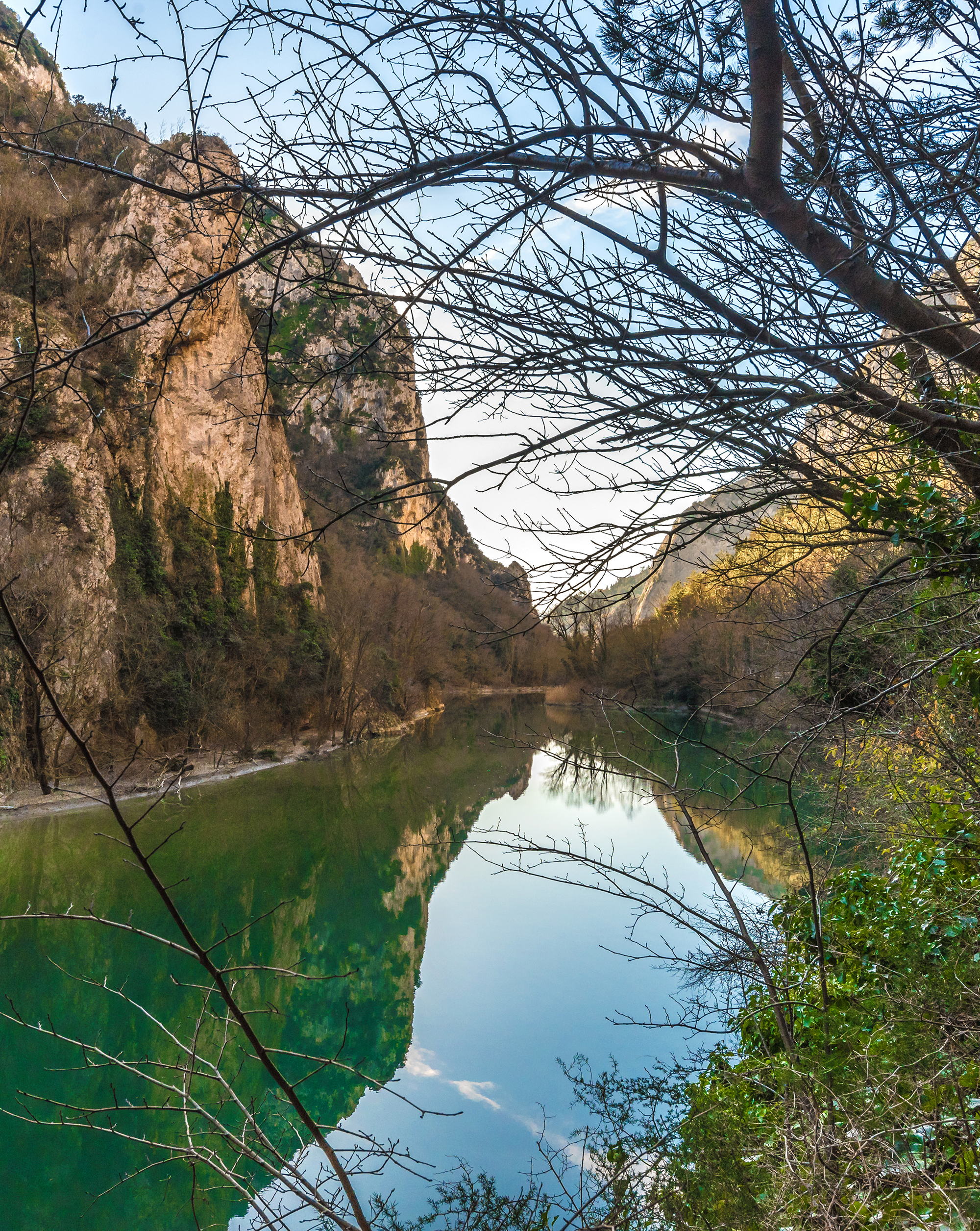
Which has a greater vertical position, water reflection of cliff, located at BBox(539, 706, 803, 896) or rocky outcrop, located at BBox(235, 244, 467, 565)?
rocky outcrop, located at BBox(235, 244, 467, 565)

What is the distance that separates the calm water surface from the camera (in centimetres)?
599

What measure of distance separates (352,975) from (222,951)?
8.77ft

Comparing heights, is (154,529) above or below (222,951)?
above

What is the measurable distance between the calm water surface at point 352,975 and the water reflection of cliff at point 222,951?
0.11 ft

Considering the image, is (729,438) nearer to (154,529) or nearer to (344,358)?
(344,358)

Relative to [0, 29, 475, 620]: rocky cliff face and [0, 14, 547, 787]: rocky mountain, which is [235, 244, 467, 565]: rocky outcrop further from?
[0, 29, 475, 620]: rocky cliff face

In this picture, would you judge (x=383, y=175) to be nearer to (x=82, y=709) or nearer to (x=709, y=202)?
(x=709, y=202)

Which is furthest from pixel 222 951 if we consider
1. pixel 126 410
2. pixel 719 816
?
pixel 126 410

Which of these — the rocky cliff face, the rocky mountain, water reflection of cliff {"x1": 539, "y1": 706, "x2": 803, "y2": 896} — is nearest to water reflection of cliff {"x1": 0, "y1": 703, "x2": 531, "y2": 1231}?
water reflection of cliff {"x1": 539, "y1": 706, "x2": 803, "y2": 896}

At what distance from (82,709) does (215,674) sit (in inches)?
188

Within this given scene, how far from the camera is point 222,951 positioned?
9.40m

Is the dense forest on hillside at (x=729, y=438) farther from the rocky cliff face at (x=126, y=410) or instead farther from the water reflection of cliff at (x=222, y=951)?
the rocky cliff face at (x=126, y=410)

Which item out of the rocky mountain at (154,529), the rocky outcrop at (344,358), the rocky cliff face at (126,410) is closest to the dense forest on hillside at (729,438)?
the rocky outcrop at (344,358)

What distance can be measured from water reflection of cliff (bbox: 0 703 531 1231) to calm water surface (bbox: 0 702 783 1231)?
3cm
